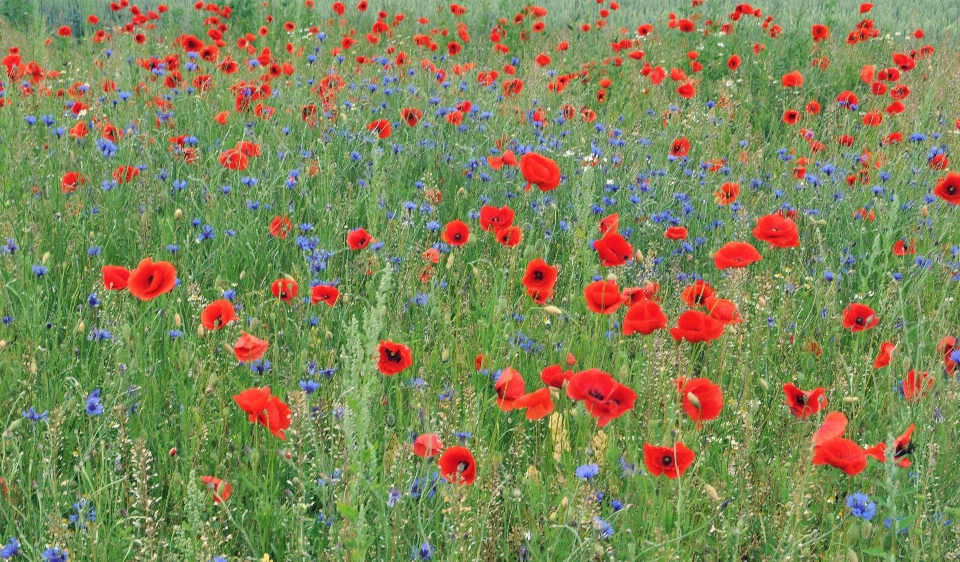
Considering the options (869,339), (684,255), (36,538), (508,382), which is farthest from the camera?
(684,255)

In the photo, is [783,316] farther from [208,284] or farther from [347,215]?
[208,284]

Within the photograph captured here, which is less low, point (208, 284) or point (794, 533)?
point (794, 533)

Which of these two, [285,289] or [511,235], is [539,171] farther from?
[285,289]

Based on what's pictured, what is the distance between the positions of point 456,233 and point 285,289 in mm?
570

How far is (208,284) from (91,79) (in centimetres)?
291

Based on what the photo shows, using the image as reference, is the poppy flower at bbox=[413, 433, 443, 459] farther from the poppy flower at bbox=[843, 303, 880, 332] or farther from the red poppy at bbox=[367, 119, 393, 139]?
the red poppy at bbox=[367, 119, 393, 139]

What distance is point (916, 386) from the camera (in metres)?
1.82

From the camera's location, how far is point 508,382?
68.6 inches

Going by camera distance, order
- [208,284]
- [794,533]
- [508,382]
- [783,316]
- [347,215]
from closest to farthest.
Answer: [794,533]
[508,382]
[783,316]
[208,284]
[347,215]

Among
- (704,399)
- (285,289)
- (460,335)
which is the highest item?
(704,399)

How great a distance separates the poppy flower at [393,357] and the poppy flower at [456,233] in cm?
74

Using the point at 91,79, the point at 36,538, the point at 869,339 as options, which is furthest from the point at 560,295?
the point at 91,79

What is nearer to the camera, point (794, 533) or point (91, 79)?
point (794, 533)

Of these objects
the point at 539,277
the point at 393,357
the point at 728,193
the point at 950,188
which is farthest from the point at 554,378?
the point at 950,188
